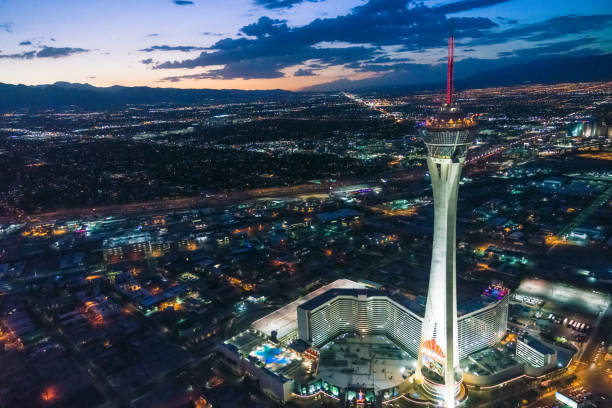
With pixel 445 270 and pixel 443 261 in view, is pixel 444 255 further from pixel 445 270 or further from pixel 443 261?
pixel 445 270

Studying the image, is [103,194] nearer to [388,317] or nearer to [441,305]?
[388,317]

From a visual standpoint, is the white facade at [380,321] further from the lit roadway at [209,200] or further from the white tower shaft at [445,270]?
the lit roadway at [209,200]

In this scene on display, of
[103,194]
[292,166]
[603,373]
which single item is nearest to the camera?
[603,373]

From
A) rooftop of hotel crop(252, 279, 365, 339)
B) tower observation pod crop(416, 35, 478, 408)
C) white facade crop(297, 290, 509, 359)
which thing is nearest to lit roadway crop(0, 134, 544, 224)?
rooftop of hotel crop(252, 279, 365, 339)

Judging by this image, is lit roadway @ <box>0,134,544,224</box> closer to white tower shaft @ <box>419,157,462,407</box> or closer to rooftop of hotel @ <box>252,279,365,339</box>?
rooftop of hotel @ <box>252,279,365,339</box>

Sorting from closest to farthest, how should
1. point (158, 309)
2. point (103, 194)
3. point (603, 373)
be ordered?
point (603, 373) → point (158, 309) → point (103, 194)

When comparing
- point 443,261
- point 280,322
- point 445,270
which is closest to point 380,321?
point 280,322

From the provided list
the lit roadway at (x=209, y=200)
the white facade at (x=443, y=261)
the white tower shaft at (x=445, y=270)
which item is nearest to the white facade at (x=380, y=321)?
the white facade at (x=443, y=261)

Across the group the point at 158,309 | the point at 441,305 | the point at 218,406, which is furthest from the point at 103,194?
the point at 441,305
